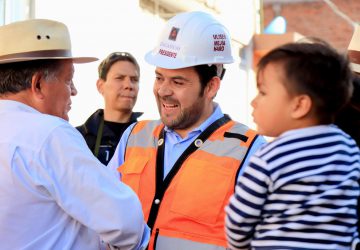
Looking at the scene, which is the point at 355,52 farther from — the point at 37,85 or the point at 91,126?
the point at 91,126

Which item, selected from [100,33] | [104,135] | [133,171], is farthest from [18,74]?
[100,33]

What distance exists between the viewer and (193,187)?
303 centimetres

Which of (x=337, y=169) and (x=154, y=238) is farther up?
(x=337, y=169)

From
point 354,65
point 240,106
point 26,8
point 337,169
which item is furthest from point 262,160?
point 240,106

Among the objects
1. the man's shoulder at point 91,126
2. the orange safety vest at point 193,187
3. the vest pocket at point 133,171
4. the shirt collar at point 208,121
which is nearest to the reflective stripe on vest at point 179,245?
the orange safety vest at point 193,187

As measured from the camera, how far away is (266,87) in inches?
88.6

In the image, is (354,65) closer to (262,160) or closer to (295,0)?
(262,160)

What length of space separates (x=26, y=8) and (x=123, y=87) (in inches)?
42.7

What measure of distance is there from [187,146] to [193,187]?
256mm

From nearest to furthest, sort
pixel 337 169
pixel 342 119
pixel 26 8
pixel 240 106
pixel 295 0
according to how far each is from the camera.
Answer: pixel 337 169, pixel 342 119, pixel 26 8, pixel 240 106, pixel 295 0

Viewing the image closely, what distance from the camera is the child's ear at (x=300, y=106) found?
2.17m

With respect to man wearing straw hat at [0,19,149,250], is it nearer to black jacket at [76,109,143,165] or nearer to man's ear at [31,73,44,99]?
man's ear at [31,73,44,99]

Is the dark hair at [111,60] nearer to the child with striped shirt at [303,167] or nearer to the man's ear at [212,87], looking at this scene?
the man's ear at [212,87]

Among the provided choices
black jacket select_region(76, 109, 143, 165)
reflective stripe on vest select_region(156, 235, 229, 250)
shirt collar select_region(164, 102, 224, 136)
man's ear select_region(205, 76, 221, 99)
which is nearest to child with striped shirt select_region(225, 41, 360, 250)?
reflective stripe on vest select_region(156, 235, 229, 250)
